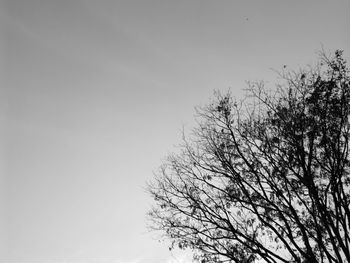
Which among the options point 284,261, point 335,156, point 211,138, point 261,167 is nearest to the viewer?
point 284,261

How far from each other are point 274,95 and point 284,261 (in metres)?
7.27

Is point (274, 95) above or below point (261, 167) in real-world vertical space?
above

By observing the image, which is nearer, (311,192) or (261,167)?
(311,192)

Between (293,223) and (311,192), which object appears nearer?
(311,192)

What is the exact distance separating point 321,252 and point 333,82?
7.21 metres

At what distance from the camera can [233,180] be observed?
13.8 meters

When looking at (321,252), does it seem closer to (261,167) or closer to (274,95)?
(261,167)

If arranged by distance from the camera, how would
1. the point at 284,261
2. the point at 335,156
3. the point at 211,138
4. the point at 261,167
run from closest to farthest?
the point at 284,261
the point at 335,156
the point at 261,167
the point at 211,138

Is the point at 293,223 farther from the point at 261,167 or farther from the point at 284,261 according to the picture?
the point at 261,167

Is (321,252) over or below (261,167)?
below

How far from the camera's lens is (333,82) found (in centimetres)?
1320

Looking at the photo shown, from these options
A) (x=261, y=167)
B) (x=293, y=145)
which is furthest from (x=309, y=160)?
(x=261, y=167)

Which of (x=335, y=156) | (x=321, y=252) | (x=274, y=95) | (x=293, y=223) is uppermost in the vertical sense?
(x=274, y=95)

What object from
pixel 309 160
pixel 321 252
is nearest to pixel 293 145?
pixel 309 160
